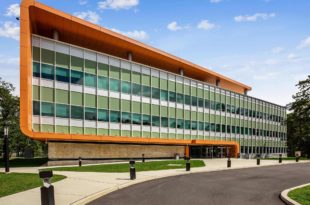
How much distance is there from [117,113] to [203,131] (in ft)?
64.9

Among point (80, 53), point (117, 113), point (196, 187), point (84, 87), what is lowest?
point (196, 187)

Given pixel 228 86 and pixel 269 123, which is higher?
pixel 228 86

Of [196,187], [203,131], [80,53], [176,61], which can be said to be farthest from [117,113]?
[196,187]

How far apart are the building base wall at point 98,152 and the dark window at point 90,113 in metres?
3.06

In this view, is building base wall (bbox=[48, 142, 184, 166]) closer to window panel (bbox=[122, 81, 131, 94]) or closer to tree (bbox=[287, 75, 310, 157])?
window panel (bbox=[122, 81, 131, 94])

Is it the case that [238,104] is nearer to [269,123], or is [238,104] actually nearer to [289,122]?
[269,123]

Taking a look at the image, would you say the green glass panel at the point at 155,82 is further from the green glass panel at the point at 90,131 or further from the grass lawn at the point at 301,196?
the grass lawn at the point at 301,196

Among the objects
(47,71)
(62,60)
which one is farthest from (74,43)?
(47,71)

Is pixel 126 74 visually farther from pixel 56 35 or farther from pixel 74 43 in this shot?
pixel 56 35

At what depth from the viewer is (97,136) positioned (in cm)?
4028

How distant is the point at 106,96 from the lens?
42.0 metres

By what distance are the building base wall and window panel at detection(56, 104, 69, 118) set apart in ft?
10.1

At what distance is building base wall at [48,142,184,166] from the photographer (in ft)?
123

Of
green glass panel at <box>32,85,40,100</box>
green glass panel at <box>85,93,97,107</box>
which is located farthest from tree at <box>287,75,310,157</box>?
green glass panel at <box>32,85,40,100</box>
